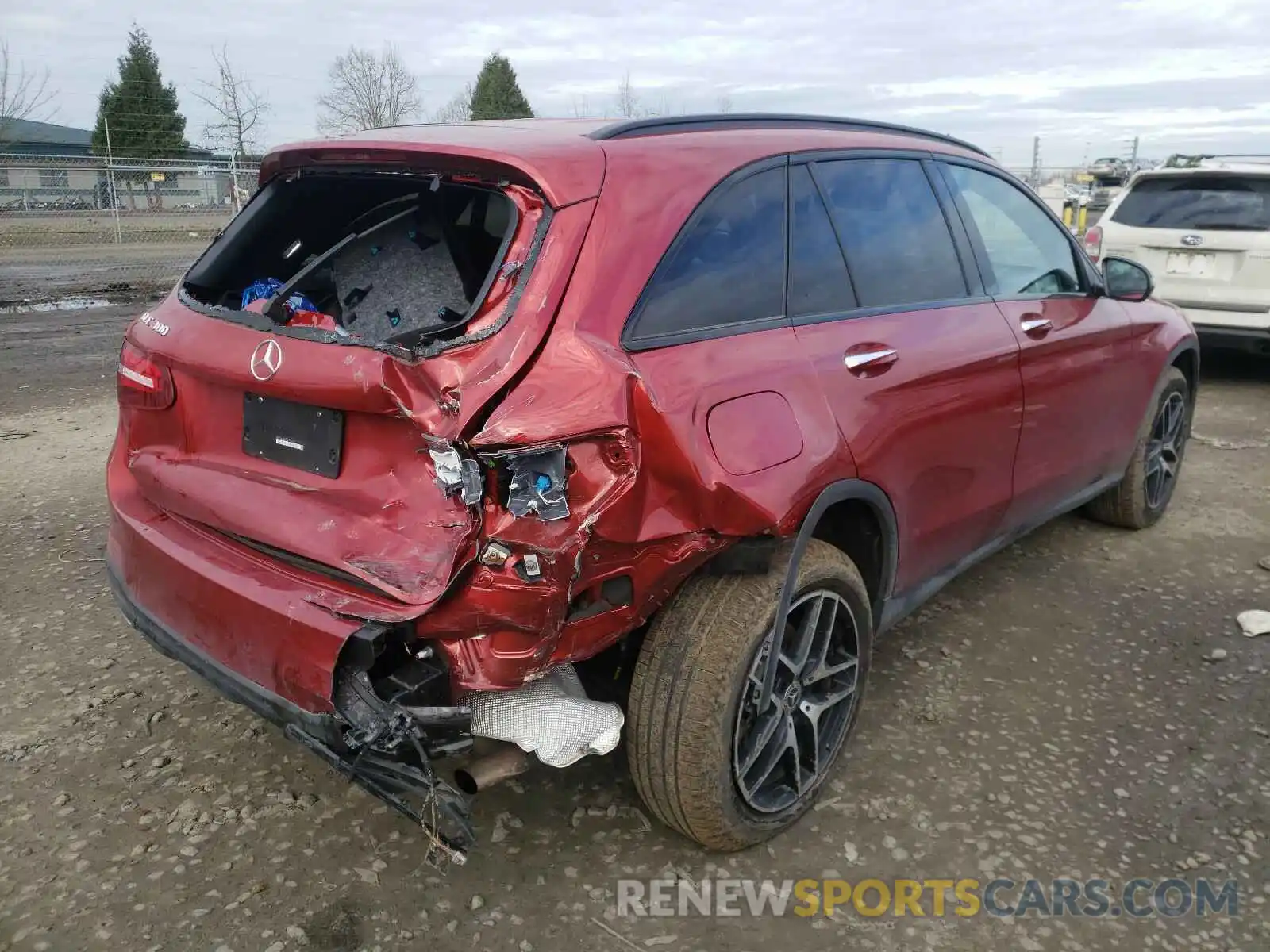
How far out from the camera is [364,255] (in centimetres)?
270

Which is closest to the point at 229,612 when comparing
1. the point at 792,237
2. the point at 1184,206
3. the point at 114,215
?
the point at 792,237

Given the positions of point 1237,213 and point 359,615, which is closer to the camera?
point 359,615

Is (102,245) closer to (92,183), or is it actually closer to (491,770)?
(92,183)

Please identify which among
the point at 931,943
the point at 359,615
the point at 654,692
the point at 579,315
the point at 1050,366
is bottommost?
the point at 931,943

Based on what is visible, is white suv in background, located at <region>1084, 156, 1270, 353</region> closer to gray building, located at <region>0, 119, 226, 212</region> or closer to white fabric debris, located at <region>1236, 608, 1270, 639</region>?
white fabric debris, located at <region>1236, 608, 1270, 639</region>

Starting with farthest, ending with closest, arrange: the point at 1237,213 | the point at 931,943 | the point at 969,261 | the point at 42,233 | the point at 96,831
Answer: the point at 42,233 < the point at 1237,213 < the point at 969,261 < the point at 96,831 < the point at 931,943

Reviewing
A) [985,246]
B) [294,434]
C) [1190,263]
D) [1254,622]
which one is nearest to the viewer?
[294,434]

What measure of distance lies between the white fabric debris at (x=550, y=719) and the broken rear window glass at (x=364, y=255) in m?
0.82

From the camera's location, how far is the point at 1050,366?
11.7ft

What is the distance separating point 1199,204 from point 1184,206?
0.10m

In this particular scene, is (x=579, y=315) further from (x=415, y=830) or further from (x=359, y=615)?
(x=415, y=830)

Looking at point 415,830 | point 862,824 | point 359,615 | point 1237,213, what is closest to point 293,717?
point 359,615

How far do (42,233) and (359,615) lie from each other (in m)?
19.8

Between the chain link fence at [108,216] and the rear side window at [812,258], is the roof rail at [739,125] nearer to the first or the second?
the rear side window at [812,258]
